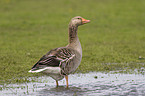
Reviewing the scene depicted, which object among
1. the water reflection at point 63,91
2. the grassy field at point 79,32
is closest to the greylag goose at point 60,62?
the water reflection at point 63,91

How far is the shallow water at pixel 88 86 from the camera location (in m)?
7.95

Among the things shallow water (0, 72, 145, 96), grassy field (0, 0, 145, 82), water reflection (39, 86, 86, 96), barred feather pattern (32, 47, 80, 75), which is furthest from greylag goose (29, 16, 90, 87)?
grassy field (0, 0, 145, 82)

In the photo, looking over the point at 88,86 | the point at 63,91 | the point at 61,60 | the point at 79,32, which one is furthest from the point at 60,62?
the point at 79,32

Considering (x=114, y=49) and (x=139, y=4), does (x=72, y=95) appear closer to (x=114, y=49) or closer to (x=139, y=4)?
(x=114, y=49)

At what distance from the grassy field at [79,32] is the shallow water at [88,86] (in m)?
0.92

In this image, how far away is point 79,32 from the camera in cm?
1905

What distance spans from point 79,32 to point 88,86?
417 inches

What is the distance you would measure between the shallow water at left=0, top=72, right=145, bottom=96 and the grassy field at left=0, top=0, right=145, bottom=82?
0.92 metres

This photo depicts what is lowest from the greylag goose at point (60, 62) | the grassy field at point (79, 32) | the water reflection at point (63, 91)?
the water reflection at point (63, 91)

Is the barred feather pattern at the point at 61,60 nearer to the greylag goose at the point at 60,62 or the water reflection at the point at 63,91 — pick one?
the greylag goose at the point at 60,62

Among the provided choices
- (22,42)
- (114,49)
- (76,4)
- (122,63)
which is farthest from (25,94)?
(76,4)

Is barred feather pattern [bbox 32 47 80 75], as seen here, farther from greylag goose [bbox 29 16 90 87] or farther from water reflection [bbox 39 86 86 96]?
water reflection [bbox 39 86 86 96]

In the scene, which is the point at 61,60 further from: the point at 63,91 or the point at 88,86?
the point at 88,86

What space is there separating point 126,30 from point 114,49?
5615 millimetres
